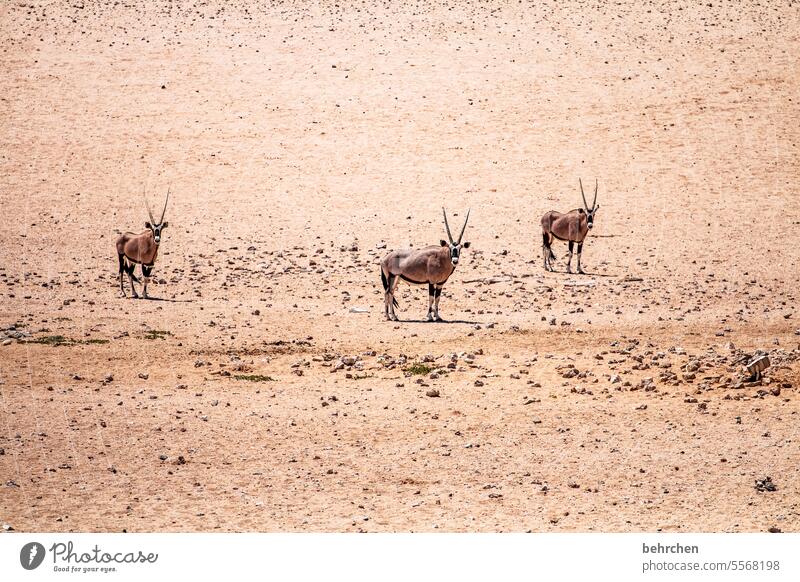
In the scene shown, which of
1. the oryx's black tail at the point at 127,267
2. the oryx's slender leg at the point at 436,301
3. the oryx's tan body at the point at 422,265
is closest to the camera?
the oryx's slender leg at the point at 436,301

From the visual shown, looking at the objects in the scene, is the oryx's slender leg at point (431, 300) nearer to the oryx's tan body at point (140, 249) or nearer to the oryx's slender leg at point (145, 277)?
the oryx's slender leg at point (145, 277)

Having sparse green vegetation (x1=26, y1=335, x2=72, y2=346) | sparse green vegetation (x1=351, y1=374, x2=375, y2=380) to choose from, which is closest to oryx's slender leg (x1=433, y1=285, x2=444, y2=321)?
sparse green vegetation (x1=351, y1=374, x2=375, y2=380)

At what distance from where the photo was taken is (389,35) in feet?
169

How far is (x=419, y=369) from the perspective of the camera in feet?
55.0

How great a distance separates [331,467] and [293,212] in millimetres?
22346

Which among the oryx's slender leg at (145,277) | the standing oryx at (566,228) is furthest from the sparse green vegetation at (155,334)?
the standing oryx at (566,228)

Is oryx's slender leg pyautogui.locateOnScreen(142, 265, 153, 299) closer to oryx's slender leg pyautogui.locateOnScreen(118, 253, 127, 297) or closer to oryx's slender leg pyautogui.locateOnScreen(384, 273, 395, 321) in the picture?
oryx's slender leg pyautogui.locateOnScreen(118, 253, 127, 297)

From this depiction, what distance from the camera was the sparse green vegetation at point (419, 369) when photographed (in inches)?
652

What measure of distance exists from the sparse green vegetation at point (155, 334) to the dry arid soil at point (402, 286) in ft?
0.12

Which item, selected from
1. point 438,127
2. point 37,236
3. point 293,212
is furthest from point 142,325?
point 438,127

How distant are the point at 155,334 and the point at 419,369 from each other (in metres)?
5.40

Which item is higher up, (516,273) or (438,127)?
(438,127)

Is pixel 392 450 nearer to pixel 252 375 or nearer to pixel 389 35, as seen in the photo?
pixel 252 375

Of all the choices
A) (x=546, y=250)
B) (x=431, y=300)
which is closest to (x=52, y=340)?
(x=431, y=300)
